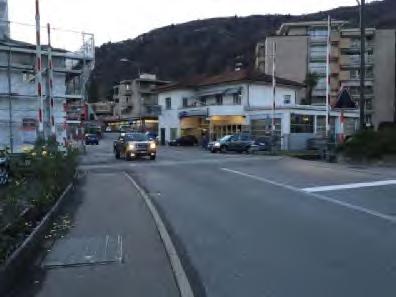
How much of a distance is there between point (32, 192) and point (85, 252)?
10.8 feet

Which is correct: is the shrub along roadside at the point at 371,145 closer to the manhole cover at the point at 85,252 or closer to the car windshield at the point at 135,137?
the car windshield at the point at 135,137

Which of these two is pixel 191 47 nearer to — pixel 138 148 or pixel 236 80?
pixel 236 80

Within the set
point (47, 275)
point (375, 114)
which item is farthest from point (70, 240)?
point (375, 114)

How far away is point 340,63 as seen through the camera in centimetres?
9088

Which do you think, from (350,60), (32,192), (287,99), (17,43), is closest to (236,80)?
(287,99)

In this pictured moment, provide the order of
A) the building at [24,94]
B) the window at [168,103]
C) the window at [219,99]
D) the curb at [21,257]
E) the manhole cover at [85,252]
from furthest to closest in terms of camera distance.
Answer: the window at [168,103] → the window at [219,99] → the building at [24,94] → the manhole cover at [85,252] → the curb at [21,257]

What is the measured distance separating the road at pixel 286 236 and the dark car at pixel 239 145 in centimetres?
2876

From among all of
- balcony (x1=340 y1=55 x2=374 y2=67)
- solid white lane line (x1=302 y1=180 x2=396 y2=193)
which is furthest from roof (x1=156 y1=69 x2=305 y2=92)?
solid white lane line (x1=302 y1=180 x2=396 y2=193)

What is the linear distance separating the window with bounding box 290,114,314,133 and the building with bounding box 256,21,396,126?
1333 inches

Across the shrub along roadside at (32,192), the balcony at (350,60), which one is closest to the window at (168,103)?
the balcony at (350,60)

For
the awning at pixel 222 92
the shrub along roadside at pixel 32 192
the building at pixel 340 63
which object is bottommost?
the shrub along roadside at pixel 32 192

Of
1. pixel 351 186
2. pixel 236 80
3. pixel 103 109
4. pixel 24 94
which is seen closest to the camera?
pixel 351 186

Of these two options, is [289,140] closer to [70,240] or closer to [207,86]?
[207,86]

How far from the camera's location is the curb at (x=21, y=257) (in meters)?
6.40
